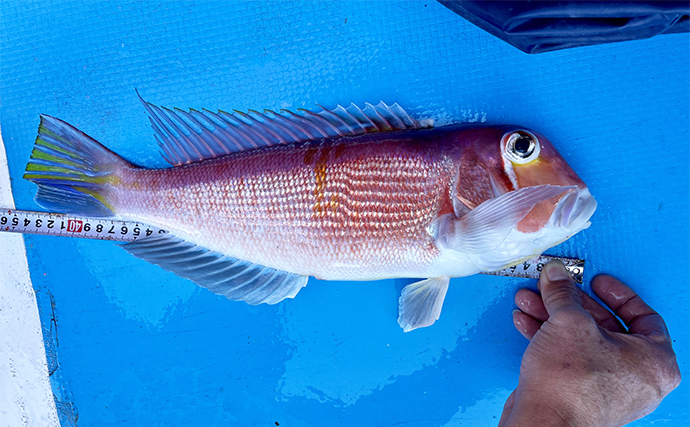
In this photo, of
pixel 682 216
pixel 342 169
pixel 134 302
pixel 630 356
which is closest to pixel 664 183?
pixel 682 216

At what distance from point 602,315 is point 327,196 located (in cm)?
131

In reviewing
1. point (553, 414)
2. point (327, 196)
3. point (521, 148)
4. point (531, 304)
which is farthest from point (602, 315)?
point (327, 196)

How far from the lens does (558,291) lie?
5.11ft

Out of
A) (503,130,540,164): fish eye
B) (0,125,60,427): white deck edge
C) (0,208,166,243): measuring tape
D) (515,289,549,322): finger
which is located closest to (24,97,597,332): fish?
(503,130,540,164): fish eye

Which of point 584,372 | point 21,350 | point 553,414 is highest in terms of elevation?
point 584,372

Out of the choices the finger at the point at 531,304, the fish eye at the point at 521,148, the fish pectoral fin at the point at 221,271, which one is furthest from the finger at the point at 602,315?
the fish pectoral fin at the point at 221,271

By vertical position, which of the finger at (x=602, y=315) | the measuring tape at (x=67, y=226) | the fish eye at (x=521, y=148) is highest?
the fish eye at (x=521, y=148)

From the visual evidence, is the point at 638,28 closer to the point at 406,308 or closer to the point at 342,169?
the point at 342,169

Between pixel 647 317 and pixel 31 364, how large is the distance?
9.65 ft

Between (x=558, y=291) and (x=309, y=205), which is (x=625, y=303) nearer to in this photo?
(x=558, y=291)

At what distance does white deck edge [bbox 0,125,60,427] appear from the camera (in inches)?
77.7

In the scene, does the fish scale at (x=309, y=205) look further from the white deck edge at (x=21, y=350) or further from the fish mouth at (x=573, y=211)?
the white deck edge at (x=21, y=350)

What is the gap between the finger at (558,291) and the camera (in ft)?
4.82

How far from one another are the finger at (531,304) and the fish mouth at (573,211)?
489mm
